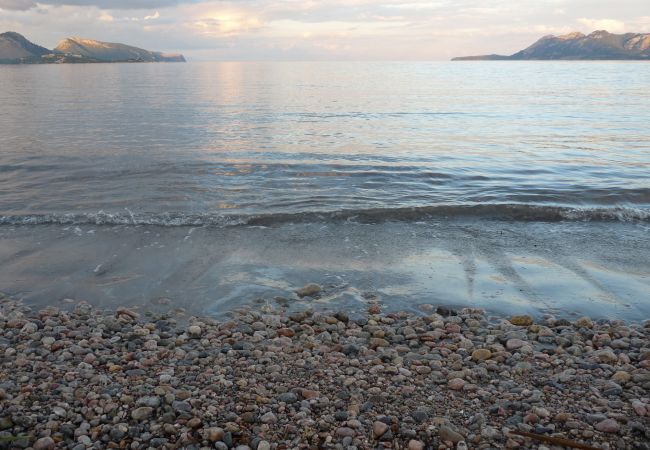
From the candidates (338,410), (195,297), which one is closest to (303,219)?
(195,297)

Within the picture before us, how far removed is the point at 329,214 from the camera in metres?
14.2

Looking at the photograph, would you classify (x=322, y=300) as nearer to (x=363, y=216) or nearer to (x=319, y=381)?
(x=319, y=381)

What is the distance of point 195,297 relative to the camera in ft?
29.2

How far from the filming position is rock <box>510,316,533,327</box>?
775 cm

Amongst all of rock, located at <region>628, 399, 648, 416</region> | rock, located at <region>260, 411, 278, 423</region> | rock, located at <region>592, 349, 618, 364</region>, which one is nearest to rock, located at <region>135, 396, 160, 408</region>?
rock, located at <region>260, 411, 278, 423</region>

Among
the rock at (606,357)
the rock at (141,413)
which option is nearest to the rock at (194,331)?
the rock at (141,413)

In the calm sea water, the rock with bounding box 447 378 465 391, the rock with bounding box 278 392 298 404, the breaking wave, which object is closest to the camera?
the rock with bounding box 278 392 298 404

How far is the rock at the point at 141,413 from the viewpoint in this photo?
5.12m

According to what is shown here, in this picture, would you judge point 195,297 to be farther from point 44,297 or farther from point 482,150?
point 482,150

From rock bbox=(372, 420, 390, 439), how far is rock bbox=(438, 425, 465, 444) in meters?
0.53

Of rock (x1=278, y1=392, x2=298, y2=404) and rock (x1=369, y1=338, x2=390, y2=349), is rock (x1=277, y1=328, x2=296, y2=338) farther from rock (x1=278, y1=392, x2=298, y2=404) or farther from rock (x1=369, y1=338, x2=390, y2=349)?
rock (x1=278, y1=392, x2=298, y2=404)

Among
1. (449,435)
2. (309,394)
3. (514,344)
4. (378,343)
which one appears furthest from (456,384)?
(309,394)

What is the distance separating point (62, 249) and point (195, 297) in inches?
175

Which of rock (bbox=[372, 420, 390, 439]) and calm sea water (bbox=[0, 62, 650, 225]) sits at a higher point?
calm sea water (bbox=[0, 62, 650, 225])
